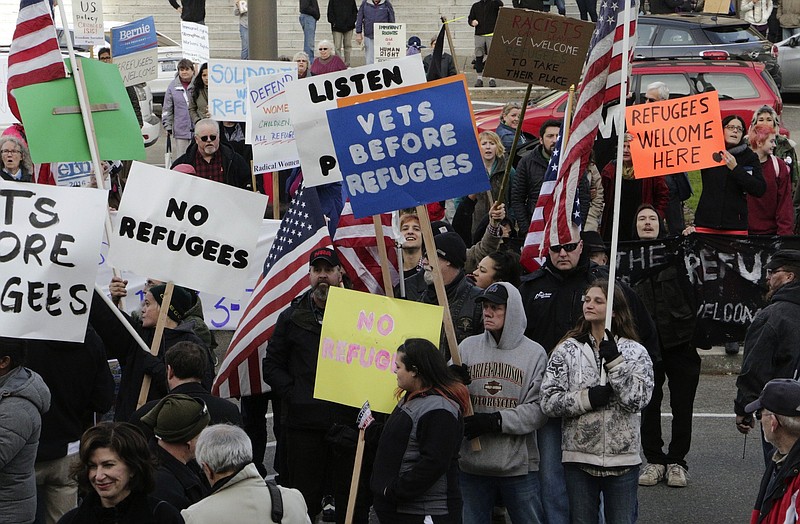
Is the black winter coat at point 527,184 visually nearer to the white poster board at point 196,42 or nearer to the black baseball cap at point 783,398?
the black baseball cap at point 783,398

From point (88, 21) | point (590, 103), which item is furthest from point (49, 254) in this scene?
point (88, 21)

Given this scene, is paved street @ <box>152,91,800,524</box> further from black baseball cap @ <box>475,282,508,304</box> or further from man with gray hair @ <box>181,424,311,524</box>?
man with gray hair @ <box>181,424,311,524</box>

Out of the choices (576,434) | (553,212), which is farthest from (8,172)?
(576,434)

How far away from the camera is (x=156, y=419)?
5.75 meters

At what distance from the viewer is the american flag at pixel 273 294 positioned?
8281 mm

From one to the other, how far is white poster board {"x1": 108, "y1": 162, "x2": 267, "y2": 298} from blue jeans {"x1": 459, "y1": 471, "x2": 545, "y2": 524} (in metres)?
1.70

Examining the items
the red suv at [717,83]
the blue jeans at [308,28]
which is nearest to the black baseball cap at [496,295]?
the red suv at [717,83]

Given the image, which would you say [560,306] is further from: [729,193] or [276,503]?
[729,193]

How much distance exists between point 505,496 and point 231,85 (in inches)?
286

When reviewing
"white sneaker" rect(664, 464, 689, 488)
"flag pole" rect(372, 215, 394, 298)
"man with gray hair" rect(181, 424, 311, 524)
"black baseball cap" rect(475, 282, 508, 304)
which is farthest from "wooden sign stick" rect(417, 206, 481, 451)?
"white sneaker" rect(664, 464, 689, 488)

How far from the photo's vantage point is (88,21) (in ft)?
52.1

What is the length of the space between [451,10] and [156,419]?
80.0 feet

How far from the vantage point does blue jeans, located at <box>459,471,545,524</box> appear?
7062 millimetres

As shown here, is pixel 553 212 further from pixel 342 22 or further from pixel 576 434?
pixel 342 22
